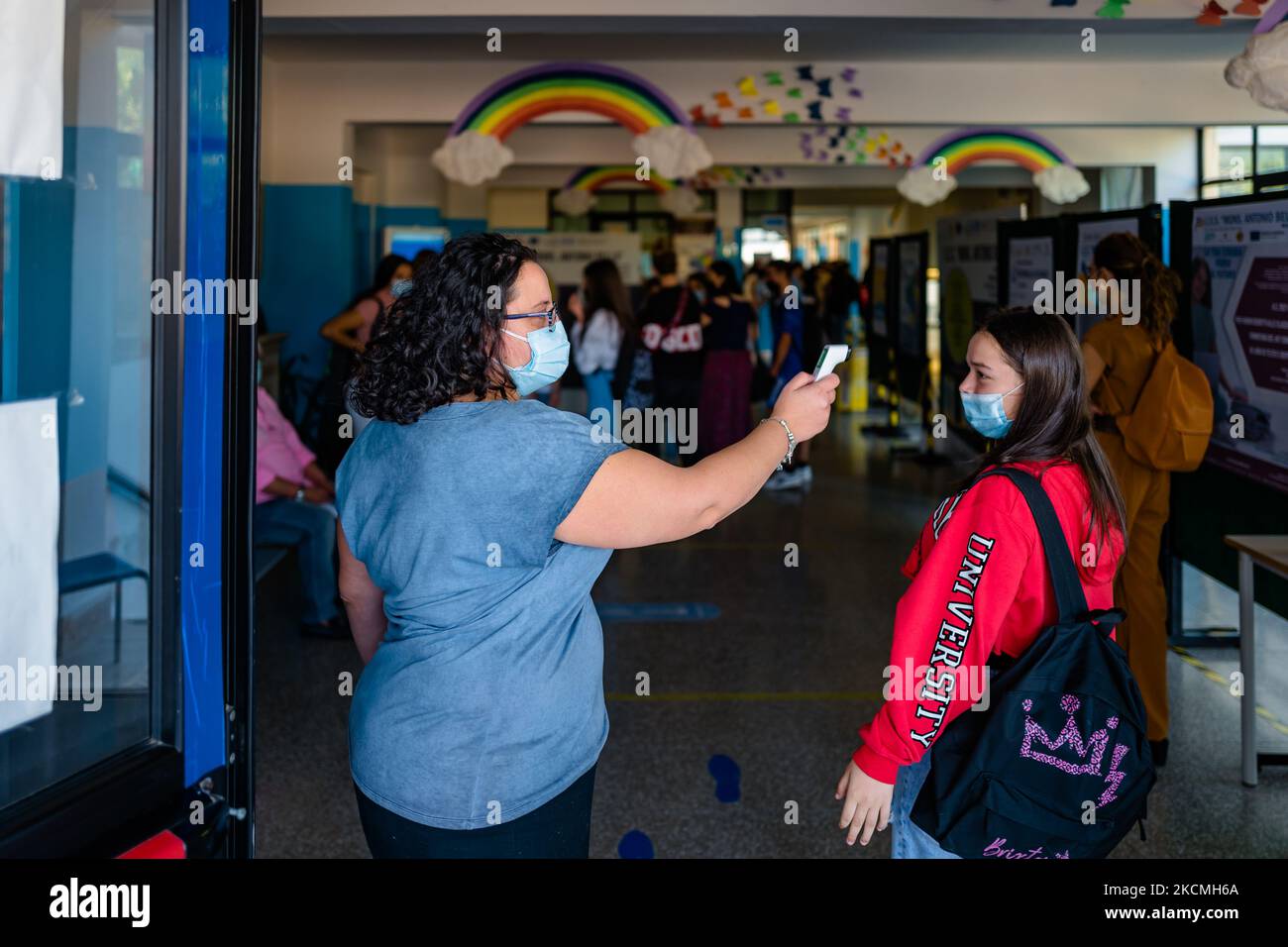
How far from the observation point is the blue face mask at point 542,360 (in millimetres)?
1834

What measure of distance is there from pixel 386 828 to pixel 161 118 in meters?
1.01

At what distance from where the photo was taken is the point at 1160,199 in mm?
14391

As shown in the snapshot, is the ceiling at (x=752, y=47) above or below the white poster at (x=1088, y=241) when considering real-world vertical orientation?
above

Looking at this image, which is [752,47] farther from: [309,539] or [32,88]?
[32,88]

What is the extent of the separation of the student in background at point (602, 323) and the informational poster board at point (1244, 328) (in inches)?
163

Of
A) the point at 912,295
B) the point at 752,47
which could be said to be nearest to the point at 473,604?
the point at 752,47

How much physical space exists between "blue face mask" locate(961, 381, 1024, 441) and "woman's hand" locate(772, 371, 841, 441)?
17.0 inches

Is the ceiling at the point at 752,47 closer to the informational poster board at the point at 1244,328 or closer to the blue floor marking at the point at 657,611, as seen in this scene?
the blue floor marking at the point at 657,611

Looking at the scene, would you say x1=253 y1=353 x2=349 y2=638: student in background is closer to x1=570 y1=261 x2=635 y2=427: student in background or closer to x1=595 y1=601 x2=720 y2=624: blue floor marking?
x1=595 y1=601 x2=720 y2=624: blue floor marking

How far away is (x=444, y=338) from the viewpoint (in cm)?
177

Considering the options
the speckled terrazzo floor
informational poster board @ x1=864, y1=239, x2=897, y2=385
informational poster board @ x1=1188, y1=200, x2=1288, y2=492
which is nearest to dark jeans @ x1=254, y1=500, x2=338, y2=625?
the speckled terrazzo floor

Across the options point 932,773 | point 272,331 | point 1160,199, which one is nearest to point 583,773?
point 932,773

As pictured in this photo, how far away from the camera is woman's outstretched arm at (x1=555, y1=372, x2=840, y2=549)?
1711 millimetres

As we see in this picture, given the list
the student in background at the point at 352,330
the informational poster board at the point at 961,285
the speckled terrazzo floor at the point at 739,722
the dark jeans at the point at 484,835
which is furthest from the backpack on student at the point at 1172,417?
the informational poster board at the point at 961,285
